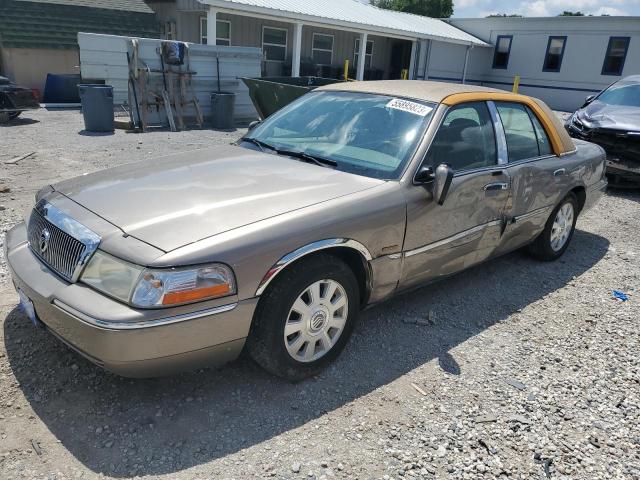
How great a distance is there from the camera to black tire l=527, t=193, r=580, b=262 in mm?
5039

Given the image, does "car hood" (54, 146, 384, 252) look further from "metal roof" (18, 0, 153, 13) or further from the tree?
the tree

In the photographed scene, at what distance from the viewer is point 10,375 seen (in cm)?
296

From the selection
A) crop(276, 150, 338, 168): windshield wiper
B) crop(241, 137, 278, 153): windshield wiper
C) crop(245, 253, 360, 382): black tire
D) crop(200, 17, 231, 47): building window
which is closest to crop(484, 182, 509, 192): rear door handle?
crop(276, 150, 338, 168): windshield wiper

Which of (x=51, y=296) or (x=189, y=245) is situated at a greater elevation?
(x=189, y=245)

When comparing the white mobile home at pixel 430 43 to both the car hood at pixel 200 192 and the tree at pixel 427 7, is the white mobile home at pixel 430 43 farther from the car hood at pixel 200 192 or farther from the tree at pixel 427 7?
the tree at pixel 427 7

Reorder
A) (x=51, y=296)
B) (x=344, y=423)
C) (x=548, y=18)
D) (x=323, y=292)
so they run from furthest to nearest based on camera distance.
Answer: (x=548, y=18) → (x=323, y=292) → (x=344, y=423) → (x=51, y=296)

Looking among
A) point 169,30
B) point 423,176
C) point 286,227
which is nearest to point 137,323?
point 286,227

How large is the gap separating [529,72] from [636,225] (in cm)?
2230

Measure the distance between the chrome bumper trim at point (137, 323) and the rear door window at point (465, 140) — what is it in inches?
69.6

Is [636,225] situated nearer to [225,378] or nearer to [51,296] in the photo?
[225,378]

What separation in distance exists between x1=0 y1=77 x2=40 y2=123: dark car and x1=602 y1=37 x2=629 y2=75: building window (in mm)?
23432

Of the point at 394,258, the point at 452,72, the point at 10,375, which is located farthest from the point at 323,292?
the point at 452,72

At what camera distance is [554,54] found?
25656 mm

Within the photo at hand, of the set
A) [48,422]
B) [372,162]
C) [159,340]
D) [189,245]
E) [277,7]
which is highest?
[277,7]
